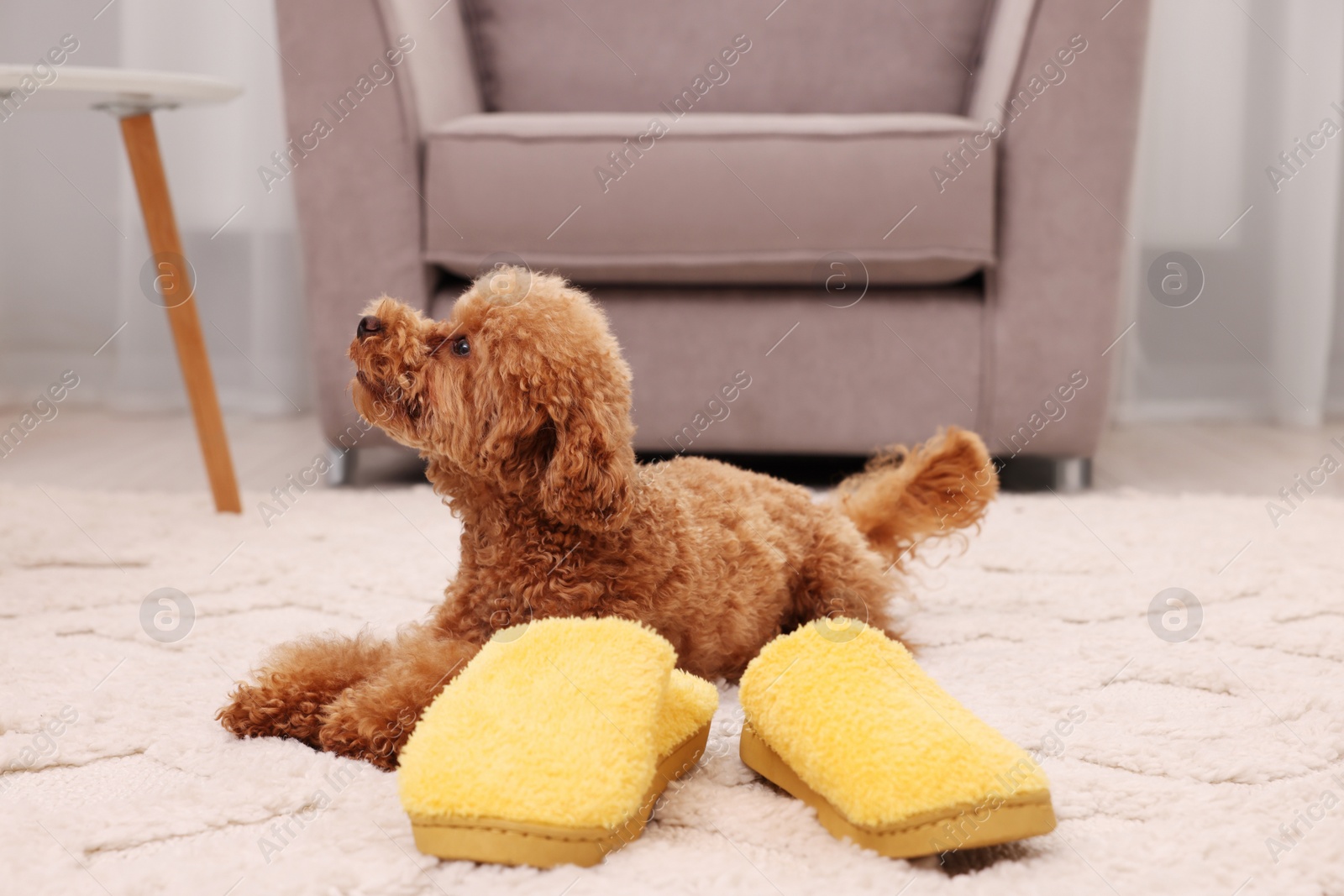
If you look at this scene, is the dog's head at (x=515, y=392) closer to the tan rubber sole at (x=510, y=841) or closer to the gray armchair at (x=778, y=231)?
the tan rubber sole at (x=510, y=841)

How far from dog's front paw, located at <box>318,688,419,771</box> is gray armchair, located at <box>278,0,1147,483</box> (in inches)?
46.4

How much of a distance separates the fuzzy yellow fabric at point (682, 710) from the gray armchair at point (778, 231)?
118cm

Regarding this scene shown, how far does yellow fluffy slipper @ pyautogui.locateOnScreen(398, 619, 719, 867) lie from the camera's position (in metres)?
0.75

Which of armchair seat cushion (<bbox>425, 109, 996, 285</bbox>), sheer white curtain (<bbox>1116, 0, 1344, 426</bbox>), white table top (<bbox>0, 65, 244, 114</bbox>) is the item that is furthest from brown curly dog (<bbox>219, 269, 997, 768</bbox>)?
sheer white curtain (<bbox>1116, 0, 1344, 426</bbox>)

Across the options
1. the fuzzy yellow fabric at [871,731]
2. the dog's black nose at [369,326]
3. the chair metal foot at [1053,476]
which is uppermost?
the dog's black nose at [369,326]

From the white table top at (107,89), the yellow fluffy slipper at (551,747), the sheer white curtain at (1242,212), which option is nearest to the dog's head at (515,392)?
Answer: the yellow fluffy slipper at (551,747)

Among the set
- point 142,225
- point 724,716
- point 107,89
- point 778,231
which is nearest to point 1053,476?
point 778,231

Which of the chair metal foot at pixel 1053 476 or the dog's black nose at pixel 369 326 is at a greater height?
the dog's black nose at pixel 369 326

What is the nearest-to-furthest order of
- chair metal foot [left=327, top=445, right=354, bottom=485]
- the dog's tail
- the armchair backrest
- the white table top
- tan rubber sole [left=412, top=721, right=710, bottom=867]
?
tan rubber sole [left=412, top=721, right=710, bottom=867] < the dog's tail < the white table top < chair metal foot [left=327, top=445, right=354, bottom=485] < the armchair backrest

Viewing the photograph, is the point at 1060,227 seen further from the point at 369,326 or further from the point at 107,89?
the point at 107,89

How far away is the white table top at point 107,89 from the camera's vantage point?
150 cm

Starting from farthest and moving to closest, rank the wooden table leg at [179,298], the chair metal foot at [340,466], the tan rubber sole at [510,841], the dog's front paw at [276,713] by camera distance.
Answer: the chair metal foot at [340,466] < the wooden table leg at [179,298] < the dog's front paw at [276,713] < the tan rubber sole at [510,841]

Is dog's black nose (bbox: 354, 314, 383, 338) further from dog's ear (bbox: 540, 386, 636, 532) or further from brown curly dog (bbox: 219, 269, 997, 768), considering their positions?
dog's ear (bbox: 540, 386, 636, 532)

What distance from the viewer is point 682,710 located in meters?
0.90
